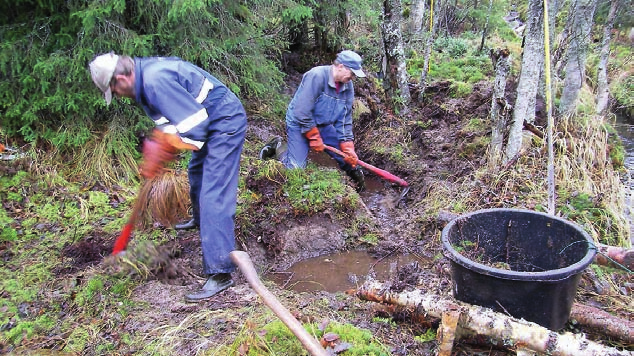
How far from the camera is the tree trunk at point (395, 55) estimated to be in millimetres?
7570

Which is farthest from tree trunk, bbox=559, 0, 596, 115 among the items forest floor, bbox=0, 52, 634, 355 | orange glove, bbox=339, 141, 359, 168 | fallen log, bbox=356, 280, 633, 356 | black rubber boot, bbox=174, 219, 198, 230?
black rubber boot, bbox=174, 219, 198, 230

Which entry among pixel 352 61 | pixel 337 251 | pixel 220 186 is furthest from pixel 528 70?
pixel 220 186

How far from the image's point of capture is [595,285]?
3648mm

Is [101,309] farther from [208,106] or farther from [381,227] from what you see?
[381,227]

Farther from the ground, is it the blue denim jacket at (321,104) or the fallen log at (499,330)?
the blue denim jacket at (321,104)

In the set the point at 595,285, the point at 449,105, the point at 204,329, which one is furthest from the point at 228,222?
the point at 449,105

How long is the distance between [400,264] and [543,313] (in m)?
1.77

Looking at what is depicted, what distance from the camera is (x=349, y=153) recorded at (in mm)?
5707

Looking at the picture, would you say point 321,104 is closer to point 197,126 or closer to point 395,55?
point 197,126

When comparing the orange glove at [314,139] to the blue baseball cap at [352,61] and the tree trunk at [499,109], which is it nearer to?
the blue baseball cap at [352,61]

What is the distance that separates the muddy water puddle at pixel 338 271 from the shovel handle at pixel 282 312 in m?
1.27

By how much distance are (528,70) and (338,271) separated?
3.04 m

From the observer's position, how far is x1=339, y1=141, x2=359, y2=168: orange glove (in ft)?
18.5

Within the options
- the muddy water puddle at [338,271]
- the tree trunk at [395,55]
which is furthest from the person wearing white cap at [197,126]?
the tree trunk at [395,55]
